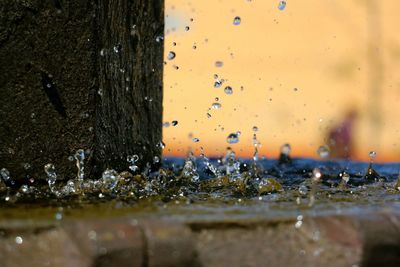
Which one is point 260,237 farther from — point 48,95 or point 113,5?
point 113,5

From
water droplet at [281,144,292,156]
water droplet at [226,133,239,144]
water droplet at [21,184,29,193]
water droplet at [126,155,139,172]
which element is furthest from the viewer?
water droplet at [281,144,292,156]

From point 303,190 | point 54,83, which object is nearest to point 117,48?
point 54,83

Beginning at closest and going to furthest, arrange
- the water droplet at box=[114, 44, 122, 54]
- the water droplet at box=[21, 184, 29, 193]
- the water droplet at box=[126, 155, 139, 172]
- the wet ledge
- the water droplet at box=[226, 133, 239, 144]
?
the wet ledge, the water droplet at box=[21, 184, 29, 193], the water droplet at box=[114, 44, 122, 54], the water droplet at box=[126, 155, 139, 172], the water droplet at box=[226, 133, 239, 144]

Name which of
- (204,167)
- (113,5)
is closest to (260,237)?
(113,5)

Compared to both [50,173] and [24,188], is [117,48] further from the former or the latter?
[24,188]

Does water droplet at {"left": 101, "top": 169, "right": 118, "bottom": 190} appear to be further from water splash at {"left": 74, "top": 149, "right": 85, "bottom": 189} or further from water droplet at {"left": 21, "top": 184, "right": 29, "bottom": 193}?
water droplet at {"left": 21, "top": 184, "right": 29, "bottom": 193}

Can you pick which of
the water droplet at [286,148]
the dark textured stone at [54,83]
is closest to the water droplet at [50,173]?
the dark textured stone at [54,83]

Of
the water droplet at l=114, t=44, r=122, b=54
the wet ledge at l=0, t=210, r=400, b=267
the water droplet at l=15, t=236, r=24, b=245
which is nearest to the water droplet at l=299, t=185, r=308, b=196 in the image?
the wet ledge at l=0, t=210, r=400, b=267

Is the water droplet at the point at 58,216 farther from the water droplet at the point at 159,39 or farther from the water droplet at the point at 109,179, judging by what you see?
the water droplet at the point at 159,39

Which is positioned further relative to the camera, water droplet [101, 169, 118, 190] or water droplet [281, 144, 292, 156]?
water droplet [281, 144, 292, 156]

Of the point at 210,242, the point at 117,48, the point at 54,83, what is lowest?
the point at 210,242

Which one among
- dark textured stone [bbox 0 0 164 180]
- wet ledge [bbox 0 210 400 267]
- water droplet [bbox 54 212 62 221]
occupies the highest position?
dark textured stone [bbox 0 0 164 180]
